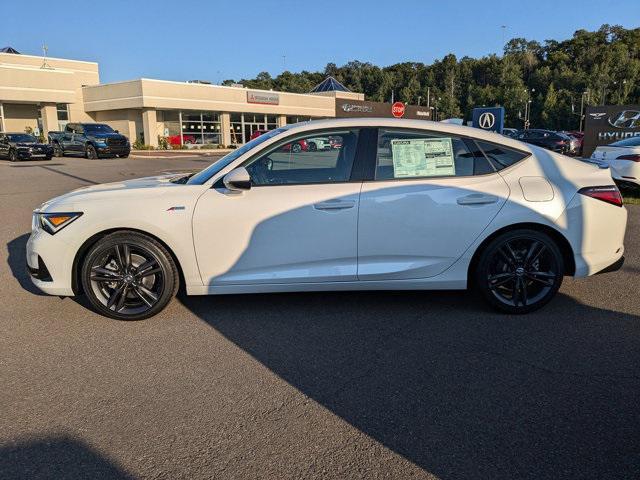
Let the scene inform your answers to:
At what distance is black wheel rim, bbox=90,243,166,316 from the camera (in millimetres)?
4281

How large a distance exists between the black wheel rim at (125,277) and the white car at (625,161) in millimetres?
9650

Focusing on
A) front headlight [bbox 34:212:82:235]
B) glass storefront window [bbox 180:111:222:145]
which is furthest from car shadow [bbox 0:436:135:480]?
glass storefront window [bbox 180:111:222:145]

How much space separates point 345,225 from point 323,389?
1479 mm

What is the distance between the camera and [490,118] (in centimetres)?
1066

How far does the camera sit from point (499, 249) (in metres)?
4.35

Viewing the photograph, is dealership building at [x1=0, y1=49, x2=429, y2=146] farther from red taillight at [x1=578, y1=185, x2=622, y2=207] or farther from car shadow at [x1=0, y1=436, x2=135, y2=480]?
car shadow at [x1=0, y1=436, x2=135, y2=480]

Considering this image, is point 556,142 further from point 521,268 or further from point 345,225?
point 345,225

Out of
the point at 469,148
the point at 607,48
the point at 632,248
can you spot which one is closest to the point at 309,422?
the point at 469,148

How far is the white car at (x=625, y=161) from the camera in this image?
33.2 ft

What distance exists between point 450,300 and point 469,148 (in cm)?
143

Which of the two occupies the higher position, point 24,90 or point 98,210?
point 24,90

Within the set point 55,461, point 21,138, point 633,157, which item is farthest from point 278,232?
point 21,138

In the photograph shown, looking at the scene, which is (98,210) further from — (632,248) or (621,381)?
(632,248)

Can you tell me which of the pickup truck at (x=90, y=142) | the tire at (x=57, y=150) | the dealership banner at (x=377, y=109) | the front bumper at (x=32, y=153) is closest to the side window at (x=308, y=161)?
the dealership banner at (x=377, y=109)
